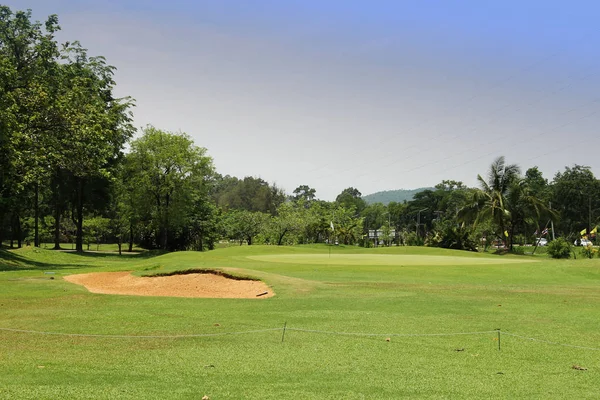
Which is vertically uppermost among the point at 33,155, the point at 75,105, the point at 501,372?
the point at 75,105

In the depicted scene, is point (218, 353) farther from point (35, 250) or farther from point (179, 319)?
point (35, 250)

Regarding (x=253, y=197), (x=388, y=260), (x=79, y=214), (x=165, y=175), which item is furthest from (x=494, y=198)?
(x=253, y=197)

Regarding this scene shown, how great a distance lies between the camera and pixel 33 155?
32.4 m

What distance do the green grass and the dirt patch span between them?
1.52m

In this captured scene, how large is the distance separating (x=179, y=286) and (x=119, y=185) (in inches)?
1644

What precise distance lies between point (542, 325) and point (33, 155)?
Answer: 98.3 feet

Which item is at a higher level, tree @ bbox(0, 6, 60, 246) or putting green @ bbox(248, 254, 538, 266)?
tree @ bbox(0, 6, 60, 246)

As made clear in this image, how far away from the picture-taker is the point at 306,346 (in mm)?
10734

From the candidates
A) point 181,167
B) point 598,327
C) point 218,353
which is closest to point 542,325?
point 598,327

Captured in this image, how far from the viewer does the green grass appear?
25.7ft

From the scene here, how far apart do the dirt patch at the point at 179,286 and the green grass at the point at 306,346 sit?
1.52m

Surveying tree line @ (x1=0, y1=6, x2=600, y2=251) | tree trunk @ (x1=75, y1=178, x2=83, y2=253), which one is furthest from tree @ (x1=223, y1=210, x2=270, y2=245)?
tree trunk @ (x1=75, y1=178, x2=83, y2=253)

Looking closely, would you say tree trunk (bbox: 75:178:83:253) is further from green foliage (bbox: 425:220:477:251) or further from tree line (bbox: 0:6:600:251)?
green foliage (bbox: 425:220:477:251)

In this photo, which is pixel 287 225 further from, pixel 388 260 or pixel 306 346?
pixel 306 346
